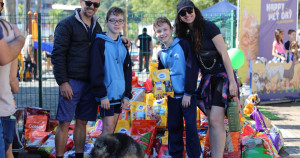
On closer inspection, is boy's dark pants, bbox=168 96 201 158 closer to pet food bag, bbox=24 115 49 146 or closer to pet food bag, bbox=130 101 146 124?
pet food bag, bbox=130 101 146 124

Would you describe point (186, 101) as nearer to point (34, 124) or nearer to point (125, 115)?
point (125, 115)

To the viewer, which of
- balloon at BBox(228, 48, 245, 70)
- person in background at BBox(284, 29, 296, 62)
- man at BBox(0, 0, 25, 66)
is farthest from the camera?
person in background at BBox(284, 29, 296, 62)

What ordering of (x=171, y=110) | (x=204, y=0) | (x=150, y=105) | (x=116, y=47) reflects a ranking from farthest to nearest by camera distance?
1. (x=204, y=0)
2. (x=150, y=105)
3. (x=171, y=110)
4. (x=116, y=47)

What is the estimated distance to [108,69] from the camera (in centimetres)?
412

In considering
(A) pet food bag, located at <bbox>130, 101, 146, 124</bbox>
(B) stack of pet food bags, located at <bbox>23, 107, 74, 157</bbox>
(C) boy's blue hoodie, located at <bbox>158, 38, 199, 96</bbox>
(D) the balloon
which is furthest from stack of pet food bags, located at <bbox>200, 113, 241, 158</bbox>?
(D) the balloon

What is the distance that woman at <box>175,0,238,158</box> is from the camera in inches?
163

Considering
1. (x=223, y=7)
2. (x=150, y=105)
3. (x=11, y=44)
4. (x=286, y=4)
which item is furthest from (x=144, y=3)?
(x=11, y=44)

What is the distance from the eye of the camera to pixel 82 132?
Answer: 4410 mm

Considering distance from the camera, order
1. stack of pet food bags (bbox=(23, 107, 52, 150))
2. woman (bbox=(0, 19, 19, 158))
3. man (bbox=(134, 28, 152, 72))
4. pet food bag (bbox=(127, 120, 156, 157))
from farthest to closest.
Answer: man (bbox=(134, 28, 152, 72))
stack of pet food bags (bbox=(23, 107, 52, 150))
pet food bag (bbox=(127, 120, 156, 157))
woman (bbox=(0, 19, 19, 158))

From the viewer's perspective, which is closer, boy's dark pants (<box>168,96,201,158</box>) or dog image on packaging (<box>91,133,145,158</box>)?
dog image on packaging (<box>91,133,145,158</box>)

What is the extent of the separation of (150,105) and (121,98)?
4.75 ft

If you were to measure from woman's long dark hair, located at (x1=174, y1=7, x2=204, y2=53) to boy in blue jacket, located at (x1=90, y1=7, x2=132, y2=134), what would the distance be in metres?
0.70

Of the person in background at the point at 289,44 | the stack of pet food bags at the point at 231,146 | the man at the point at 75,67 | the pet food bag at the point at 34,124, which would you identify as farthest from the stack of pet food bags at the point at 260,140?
the person in background at the point at 289,44

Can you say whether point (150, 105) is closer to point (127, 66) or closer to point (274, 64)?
point (127, 66)
